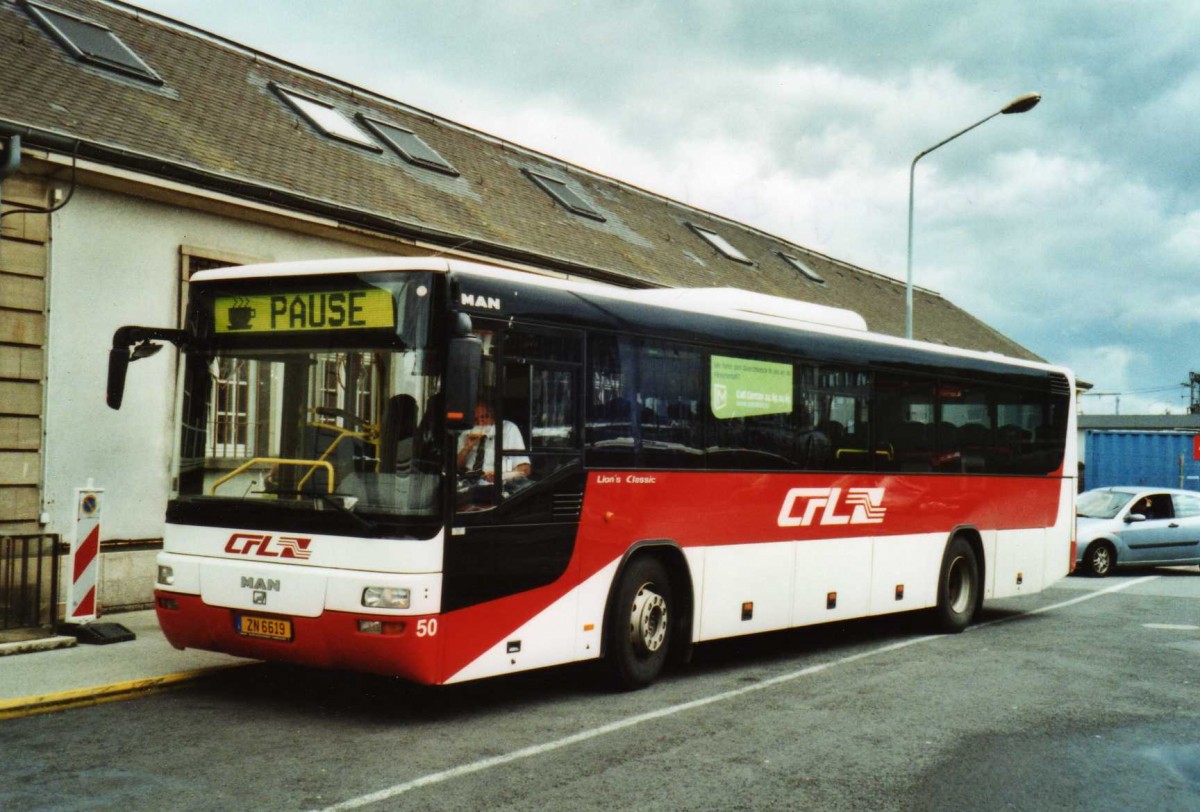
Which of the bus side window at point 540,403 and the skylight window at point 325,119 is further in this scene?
the skylight window at point 325,119

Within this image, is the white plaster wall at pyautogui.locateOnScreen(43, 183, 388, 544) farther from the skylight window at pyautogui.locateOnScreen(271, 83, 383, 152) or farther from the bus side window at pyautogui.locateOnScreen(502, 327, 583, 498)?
the bus side window at pyautogui.locateOnScreen(502, 327, 583, 498)

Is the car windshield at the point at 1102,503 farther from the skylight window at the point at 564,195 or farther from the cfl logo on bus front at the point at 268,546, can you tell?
the cfl logo on bus front at the point at 268,546

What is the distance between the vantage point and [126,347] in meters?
8.15

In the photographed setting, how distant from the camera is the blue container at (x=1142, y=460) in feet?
105

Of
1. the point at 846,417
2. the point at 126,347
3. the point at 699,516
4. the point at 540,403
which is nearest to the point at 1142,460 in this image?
the point at 846,417

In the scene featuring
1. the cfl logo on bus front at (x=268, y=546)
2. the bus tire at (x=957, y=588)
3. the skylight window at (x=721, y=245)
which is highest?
the skylight window at (x=721, y=245)

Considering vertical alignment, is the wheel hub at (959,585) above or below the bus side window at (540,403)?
below

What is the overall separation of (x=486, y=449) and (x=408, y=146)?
14.2 m

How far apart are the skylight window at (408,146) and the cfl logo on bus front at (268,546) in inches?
517

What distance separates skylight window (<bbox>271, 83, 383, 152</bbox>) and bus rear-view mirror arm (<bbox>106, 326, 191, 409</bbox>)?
1068 cm

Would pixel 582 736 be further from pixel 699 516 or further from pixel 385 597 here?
pixel 699 516

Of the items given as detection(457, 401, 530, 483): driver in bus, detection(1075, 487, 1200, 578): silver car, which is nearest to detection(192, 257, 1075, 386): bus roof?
detection(457, 401, 530, 483): driver in bus

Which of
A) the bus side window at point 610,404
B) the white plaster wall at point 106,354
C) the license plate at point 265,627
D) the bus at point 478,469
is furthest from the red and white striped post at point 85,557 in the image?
the bus side window at point 610,404

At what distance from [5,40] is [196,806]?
1125 centimetres
